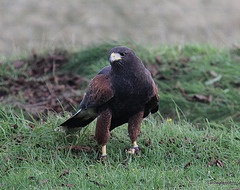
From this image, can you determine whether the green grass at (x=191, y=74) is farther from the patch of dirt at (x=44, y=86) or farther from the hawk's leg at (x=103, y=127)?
the hawk's leg at (x=103, y=127)

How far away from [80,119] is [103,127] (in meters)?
0.39

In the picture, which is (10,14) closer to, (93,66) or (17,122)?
(93,66)

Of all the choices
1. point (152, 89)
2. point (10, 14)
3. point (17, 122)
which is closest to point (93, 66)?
point (17, 122)

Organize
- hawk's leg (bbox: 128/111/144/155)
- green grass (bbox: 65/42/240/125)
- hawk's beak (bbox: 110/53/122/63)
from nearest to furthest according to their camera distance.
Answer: hawk's beak (bbox: 110/53/122/63), hawk's leg (bbox: 128/111/144/155), green grass (bbox: 65/42/240/125)

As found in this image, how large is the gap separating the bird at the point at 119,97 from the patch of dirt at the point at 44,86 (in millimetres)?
2015

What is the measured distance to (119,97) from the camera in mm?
4766

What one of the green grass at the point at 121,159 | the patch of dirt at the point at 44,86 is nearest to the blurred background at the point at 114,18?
the patch of dirt at the point at 44,86

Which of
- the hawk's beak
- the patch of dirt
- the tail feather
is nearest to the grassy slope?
the tail feather

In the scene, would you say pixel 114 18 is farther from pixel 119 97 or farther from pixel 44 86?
pixel 119 97

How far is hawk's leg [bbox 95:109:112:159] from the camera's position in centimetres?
488

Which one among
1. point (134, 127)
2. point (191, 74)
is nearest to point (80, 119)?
point (134, 127)

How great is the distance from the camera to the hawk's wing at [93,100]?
4.78 metres

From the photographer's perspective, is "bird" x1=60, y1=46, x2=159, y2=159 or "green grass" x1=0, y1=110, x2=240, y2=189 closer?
"green grass" x1=0, y1=110, x2=240, y2=189

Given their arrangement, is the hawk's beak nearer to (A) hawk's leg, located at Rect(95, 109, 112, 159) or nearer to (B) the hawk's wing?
(B) the hawk's wing
